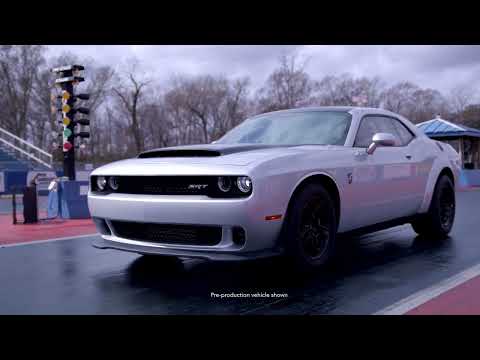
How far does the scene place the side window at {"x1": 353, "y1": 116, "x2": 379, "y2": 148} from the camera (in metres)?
4.65

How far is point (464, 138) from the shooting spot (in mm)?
23984

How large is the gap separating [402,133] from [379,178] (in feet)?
3.84

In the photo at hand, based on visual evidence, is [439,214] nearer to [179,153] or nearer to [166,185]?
[179,153]

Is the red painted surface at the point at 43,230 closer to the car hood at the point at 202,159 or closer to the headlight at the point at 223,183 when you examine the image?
the car hood at the point at 202,159

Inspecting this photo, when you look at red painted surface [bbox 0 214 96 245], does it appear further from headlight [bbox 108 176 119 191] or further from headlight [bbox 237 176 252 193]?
headlight [bbox 237 176 252 193]

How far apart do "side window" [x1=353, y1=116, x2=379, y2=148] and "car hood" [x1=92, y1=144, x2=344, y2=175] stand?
1.35 feet

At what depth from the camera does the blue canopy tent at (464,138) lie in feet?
72.1

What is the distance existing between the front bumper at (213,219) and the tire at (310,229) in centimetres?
14

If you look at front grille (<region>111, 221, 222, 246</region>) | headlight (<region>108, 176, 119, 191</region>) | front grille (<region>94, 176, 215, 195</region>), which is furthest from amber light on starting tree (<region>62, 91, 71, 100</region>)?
front grille (<region>111, 221, 222, 246</region>)

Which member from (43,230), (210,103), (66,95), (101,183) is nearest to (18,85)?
(210,103)

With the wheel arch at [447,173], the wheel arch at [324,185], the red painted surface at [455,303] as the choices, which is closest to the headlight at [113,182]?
the wheel arch at [324,185]

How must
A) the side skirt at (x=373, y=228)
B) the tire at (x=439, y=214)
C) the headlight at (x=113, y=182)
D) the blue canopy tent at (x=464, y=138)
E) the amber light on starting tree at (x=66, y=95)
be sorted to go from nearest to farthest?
the headlight at (x=113, y=182), the side skirt at (x=373, y=228), the tire at (x=439, y=214), the amber light on starting tree at (x=66, y=95), the blue canopy tent at (x=464, y=138)
